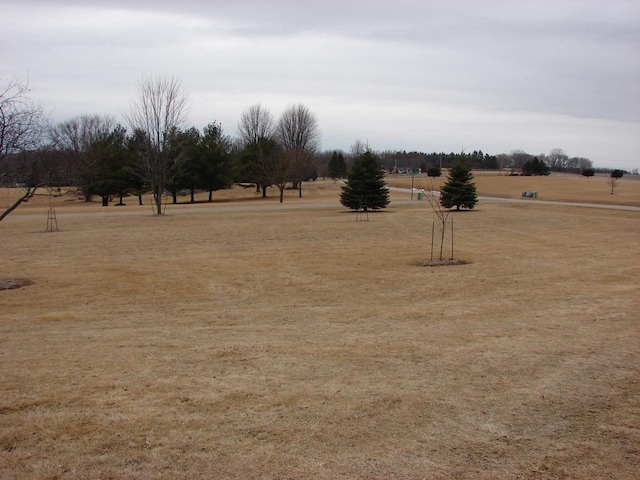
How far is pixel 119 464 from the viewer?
12.1 ft

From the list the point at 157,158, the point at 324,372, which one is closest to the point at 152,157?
the point at 157,158

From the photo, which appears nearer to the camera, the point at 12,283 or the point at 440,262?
the point at 12,283

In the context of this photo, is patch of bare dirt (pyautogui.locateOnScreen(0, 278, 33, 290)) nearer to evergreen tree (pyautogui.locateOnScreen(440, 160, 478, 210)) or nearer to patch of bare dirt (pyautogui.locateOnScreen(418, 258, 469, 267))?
patch of bare dirt (pyautogui.locateOnScreen(418, 258, 469, 267))

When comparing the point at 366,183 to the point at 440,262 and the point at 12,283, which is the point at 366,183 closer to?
the point at 440,262

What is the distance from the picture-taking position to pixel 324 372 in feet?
18.6

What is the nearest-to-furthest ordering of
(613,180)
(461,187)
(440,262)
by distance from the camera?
(440,262)
(461,187)
(613,180)

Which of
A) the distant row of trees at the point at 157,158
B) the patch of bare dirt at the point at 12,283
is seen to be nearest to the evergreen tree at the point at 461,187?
the distant row of trees at the point at 157,158

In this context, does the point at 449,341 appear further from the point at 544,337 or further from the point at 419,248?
the point at 419,248

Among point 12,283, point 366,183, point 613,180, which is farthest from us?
point 613,180

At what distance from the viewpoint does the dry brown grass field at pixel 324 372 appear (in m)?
3.79

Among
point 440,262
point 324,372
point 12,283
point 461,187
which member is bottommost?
point 12,283

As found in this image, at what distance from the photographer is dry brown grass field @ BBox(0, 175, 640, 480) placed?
3791 mm

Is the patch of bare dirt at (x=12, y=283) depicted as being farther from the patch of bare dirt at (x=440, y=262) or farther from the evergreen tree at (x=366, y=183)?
the evergreen tree at (x=366, y=183)

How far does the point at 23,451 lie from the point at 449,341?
5.01 meters
